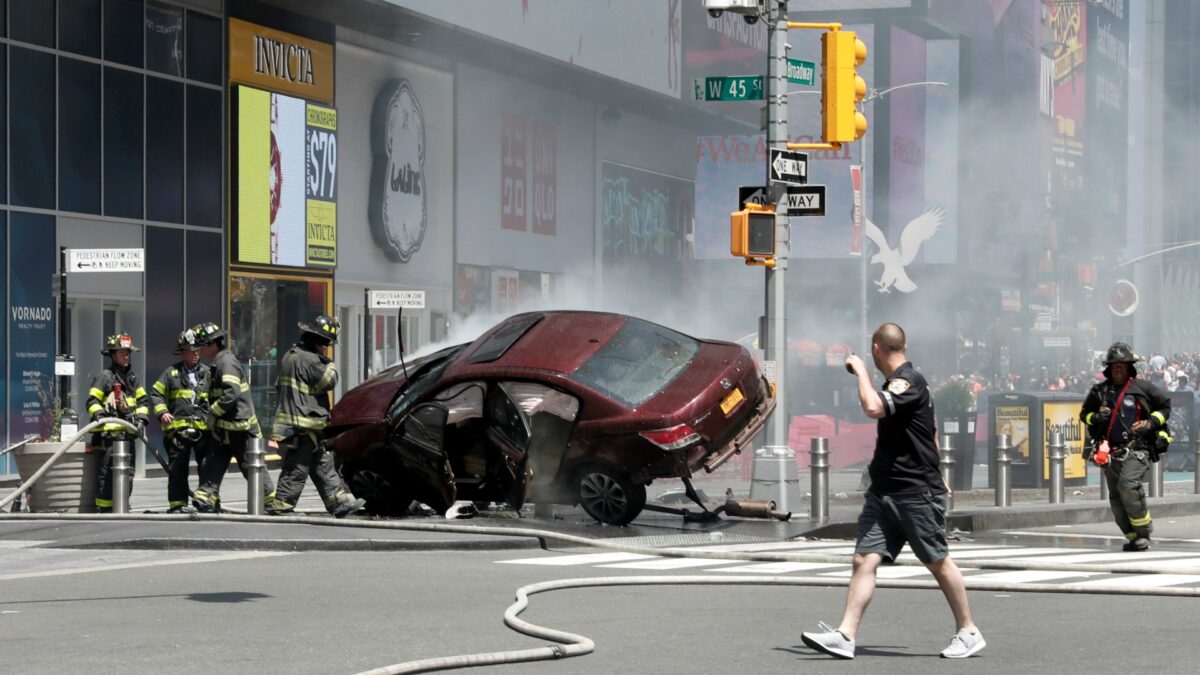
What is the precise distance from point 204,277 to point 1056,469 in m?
14.3

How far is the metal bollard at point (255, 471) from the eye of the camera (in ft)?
51.7

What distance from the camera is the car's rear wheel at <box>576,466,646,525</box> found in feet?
46.8

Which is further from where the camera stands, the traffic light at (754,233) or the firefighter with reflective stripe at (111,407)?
the traffic light at (754,233)

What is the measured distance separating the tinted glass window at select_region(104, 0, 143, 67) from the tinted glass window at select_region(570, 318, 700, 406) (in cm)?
1433

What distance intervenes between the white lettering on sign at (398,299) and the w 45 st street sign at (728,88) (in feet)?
31.2

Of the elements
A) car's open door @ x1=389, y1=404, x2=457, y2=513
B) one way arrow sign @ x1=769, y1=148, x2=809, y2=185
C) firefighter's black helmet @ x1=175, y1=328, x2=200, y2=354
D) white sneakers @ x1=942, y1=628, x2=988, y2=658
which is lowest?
white sneakers @ x1=942, y1=628, x2=988, y2=658

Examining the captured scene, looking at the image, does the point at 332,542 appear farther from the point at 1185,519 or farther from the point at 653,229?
the point at 653,229

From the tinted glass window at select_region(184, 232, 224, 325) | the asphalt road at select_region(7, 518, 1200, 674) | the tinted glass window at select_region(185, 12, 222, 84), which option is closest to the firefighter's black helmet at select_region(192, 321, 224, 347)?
the asphalt road at select_region(7, 518, 1200, 674)

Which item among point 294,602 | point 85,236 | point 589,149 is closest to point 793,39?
point 589,149

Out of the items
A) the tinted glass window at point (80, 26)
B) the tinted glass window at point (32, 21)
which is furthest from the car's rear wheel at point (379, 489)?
the tinted glass window at point (80, 26)

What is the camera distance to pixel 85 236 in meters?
25.7

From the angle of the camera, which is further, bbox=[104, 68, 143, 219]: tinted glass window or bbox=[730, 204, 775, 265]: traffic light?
bbox=[104, 68, 143, 219]: tinted glass window

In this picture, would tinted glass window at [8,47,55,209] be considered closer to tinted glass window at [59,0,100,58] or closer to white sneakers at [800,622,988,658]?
tinted glass window at [59,0,100,58]

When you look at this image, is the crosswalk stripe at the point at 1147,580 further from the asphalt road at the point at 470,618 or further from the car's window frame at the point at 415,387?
the car's window frame at the point at 415,387
